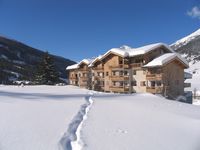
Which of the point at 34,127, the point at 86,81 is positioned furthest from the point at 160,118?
the point at 86,81

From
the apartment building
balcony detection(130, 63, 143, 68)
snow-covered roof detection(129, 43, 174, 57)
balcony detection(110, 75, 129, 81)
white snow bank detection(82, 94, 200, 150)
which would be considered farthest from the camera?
A: balcony detection(110, 75, 129, 81)

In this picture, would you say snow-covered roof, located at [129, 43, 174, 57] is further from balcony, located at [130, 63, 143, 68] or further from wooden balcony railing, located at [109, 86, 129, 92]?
wooden balcony railing, located at [109, 86, 129, 92]

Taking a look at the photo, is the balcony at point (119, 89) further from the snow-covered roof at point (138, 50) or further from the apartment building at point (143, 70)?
the snow-covered roof at point (138, 50)

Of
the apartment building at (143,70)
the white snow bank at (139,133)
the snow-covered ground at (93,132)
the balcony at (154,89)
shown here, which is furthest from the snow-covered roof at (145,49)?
the snow-covered ground at (93,132)

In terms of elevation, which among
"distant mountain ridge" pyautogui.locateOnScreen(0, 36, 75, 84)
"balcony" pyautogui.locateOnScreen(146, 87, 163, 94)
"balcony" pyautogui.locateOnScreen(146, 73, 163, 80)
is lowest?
"balcony" pyautogui.locateOnScreen(146, 87, 163, 94)

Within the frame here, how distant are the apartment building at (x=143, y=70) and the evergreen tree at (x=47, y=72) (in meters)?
12.9

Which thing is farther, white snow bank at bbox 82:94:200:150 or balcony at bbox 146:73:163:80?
balcony at bbox 146:73:163:80

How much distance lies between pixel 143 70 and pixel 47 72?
2718 centimetres

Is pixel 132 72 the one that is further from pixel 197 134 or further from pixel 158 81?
pixel 197 134

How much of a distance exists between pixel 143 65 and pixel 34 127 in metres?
35.6

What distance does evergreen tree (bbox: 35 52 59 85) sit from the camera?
214 feet

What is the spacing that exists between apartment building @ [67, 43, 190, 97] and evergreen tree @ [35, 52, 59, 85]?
42.3 feet

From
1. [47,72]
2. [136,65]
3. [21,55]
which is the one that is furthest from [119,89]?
[21,55]

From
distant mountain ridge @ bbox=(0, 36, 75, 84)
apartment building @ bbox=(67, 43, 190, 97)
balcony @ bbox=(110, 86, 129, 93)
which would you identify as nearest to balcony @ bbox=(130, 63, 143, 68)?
apartment building @ bbox=(67, 43, 190, 97)
